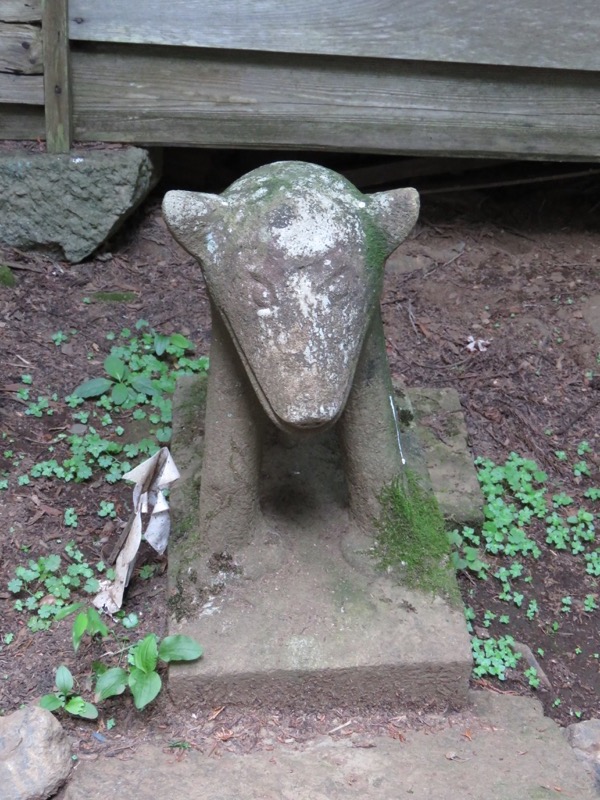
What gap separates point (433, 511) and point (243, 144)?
7.65ft

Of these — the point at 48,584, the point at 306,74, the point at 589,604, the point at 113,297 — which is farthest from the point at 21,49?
the point at 589,604

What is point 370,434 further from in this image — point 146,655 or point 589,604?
point 589,604

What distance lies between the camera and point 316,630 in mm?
2375

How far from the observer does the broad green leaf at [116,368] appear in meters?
3.59

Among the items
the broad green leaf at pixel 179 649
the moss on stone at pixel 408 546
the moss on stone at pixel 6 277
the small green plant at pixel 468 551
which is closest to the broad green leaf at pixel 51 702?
the broad green leaf at pixel 179 649

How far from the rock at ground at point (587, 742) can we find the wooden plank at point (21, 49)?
3.49m

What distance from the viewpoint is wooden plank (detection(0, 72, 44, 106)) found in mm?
3975

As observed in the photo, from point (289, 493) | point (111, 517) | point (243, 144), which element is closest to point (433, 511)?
point (289, 493)

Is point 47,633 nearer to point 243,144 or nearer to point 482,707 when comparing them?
point 482,707

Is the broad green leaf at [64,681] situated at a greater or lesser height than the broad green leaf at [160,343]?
greater

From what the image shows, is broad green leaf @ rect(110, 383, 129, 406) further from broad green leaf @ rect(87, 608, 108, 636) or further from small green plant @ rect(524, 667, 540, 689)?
small green plant @ rect(524, 667, 540, 689)

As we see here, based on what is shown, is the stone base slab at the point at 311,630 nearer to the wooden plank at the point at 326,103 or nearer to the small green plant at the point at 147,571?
the small green plant at the point at 147,571

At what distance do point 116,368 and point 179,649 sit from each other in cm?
160

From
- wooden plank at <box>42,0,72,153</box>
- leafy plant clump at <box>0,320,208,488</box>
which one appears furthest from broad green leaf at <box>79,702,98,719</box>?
wooden plank at <box>42,0,72,153</box>
